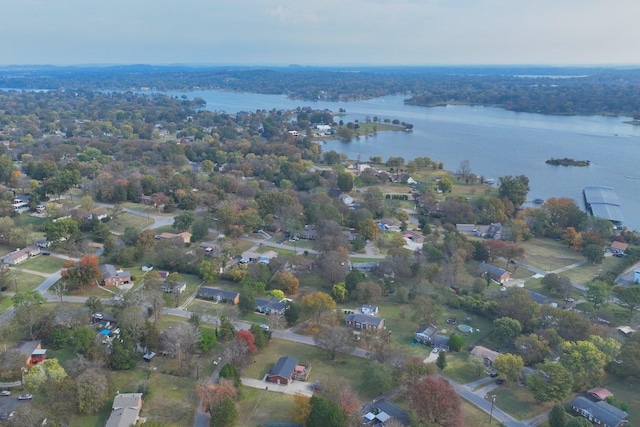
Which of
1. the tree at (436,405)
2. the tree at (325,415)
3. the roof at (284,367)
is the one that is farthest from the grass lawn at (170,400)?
the tree at (436,405)

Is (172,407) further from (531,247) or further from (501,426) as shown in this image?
(531,247)

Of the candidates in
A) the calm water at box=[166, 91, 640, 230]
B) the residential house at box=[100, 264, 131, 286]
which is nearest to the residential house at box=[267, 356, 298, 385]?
the residential house at box=[100, 264, 131, 286]

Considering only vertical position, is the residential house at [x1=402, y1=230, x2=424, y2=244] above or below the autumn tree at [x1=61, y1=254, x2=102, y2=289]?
below

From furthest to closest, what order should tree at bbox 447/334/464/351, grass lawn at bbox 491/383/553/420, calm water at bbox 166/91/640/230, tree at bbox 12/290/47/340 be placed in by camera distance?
1. calm water at bbox 166/91/640/230
2. tree at bbox 447/334/464/351
3. tree at bbox 12/290/47/340
4. grass lawn at bbox 491/383/553/420

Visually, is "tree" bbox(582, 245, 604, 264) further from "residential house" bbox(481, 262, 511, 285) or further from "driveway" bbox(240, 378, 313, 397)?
"driveway" bbox(240, 378, 313, 397)

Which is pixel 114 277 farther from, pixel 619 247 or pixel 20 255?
pixel 619 247

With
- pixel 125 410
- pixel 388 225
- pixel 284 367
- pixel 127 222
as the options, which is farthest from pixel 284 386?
pixel 127 222

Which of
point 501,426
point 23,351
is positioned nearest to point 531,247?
point 501,426
